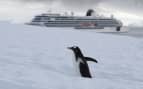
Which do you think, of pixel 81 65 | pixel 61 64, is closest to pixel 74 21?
pixel 61 64

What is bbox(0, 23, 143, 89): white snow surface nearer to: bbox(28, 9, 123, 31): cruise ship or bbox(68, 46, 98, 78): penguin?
bbox(68, 46, 98, 78): penguin

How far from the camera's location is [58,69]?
7.62 metres

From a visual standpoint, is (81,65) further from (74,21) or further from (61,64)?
(74,21)

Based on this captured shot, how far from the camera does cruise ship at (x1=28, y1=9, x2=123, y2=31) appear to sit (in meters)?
62.9

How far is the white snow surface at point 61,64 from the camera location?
538 centimetres

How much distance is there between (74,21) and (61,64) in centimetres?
5622

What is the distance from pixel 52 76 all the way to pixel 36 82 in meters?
0.68

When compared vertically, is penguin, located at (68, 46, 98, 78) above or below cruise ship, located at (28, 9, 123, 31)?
above

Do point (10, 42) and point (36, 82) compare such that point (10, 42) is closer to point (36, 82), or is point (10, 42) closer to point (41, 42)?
point (41, 42)

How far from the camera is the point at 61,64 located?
27.2 ft

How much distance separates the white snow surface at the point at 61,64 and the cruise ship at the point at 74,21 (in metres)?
48.2

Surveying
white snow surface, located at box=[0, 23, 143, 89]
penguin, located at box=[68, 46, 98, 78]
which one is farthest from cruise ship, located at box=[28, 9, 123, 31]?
penguin, located at box=[68, 46, 98, 78]

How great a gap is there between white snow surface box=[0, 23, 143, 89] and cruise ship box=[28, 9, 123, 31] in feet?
158

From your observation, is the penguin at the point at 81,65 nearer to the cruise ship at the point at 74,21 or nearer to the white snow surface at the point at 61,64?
the white snow surface at the point at 61,64
